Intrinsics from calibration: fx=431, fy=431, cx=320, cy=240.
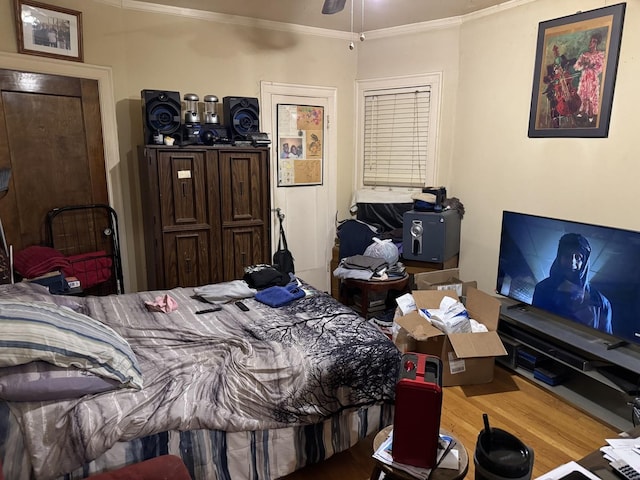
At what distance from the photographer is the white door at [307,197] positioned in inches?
158

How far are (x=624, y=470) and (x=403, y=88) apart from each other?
3441 millimetres

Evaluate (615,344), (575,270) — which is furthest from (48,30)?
(615,344)

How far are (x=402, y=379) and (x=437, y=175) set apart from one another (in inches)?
114

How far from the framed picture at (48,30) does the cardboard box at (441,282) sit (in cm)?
300

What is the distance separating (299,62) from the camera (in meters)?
4.06

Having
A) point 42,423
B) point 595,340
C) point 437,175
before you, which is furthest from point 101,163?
point 595,340

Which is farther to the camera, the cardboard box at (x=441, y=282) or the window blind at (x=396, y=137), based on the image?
the window blind at (x=396, y=137)

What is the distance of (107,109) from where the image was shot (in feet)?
10.8

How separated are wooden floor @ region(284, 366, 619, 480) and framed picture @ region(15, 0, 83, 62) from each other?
3.14 metres

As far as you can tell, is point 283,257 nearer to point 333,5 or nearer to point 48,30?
point 333,5

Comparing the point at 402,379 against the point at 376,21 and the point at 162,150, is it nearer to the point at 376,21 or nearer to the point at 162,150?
the point at 162,150

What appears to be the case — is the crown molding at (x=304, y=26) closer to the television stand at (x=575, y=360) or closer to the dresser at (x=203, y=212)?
the dresser at (x=203, y=212)

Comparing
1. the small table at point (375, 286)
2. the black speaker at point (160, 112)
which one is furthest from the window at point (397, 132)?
the black speaker at point (160, 112)

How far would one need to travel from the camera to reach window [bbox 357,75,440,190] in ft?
13.0
